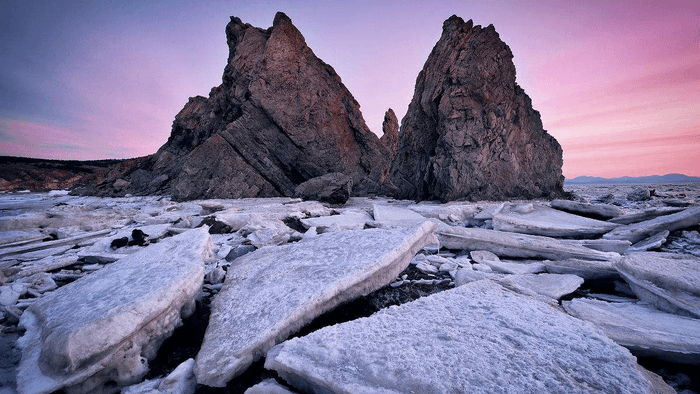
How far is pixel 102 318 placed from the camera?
1152 millimetres

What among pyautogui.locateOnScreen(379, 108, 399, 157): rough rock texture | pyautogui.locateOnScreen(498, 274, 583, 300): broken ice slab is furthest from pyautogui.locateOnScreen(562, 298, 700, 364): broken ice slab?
pyautogui.locateOnScreen(379, 108, 399, 157): rough rock texture

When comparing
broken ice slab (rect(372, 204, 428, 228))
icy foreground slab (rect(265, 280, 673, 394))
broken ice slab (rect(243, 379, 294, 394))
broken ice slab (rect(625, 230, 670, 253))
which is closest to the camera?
icy foreground slab (rect(265, 280, 673, 394))

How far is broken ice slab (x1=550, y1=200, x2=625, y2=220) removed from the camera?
4070 mm

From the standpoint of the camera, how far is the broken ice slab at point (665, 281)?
56.2 inches

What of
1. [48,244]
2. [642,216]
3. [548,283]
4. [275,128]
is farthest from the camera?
[275,128]

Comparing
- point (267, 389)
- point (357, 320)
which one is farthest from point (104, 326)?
point (357, 320)

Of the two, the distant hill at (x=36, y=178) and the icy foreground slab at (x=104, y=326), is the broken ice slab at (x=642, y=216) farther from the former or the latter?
the distant hill at (x=36, y=178)

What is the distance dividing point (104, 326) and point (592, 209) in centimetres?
578

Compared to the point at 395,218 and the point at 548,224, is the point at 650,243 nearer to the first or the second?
the point at 548,224

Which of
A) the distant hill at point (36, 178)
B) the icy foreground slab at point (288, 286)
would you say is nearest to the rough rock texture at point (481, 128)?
the icy foreground slab at point (288, 286)

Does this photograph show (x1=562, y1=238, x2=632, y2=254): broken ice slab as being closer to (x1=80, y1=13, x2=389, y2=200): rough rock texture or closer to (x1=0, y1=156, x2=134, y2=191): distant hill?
(x1=80, y1=13, x2=389, y2=200): rough rock texture

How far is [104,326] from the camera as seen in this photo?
113cm

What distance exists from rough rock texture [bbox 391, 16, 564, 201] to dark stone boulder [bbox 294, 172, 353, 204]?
239 centimetres

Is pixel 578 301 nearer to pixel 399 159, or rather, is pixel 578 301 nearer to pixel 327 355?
pixel 327 355
